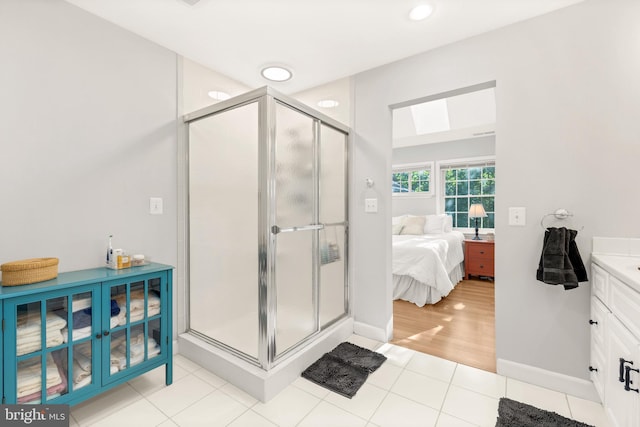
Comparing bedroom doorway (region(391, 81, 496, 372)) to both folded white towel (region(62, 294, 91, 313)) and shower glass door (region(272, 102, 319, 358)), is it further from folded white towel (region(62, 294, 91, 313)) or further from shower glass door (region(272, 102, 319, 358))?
folded white towel (region(62, 294, 91, 313))

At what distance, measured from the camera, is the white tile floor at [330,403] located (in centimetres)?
159

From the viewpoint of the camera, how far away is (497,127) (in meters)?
2.04

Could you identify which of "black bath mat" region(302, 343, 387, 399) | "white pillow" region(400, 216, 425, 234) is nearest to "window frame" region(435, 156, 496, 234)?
"white pillow" region(400, 216, 425, 234)

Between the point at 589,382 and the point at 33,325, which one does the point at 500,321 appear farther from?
the point at 33,325

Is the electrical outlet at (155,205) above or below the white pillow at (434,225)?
above

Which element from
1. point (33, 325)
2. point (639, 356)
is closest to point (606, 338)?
Answer: point (639, 356)

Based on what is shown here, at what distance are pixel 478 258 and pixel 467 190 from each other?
1520 millimetres

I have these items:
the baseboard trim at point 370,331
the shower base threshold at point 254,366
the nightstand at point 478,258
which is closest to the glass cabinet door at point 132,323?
the shower base threshold at point 254,366

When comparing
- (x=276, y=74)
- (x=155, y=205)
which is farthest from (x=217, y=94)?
(x=155, y=205)

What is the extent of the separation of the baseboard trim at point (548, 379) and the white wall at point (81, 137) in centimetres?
258

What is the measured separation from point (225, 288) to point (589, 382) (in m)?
2.40

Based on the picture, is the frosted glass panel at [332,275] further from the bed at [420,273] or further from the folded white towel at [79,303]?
the folded white towel at [79,303]

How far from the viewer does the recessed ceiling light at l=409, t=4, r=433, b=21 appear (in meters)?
1.81

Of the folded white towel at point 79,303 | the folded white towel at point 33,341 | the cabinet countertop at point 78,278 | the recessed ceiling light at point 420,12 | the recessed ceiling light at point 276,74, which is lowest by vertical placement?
the folded white towel at point 33,341
